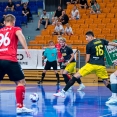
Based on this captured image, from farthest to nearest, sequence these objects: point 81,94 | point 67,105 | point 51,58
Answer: point 51,58 < point 81,94 < point 67,105

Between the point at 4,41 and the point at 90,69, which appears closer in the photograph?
the point at 4,41

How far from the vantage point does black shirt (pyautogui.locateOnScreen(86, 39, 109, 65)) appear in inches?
489

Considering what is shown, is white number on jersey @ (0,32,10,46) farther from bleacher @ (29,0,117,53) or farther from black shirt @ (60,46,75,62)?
bleacher @ (29,0,117,53)

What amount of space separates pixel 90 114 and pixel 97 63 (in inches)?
101

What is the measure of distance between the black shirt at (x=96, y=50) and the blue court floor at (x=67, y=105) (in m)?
1.18

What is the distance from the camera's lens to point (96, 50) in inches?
491

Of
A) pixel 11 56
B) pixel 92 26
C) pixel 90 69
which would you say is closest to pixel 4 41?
pixel 11 56

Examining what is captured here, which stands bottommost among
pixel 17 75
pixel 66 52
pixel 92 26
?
pixel 17 75

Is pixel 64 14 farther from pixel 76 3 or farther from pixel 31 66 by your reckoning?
pixel 31 66

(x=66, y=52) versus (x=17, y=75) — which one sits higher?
(x=66, y=52)

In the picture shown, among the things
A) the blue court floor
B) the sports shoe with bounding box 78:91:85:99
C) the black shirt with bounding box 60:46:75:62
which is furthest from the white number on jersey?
the black shirt with bounding box 60:46:75:62

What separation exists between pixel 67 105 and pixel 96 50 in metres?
1.86

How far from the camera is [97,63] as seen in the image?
12422 millimetres

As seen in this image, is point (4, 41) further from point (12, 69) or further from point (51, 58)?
point (51, 58)
